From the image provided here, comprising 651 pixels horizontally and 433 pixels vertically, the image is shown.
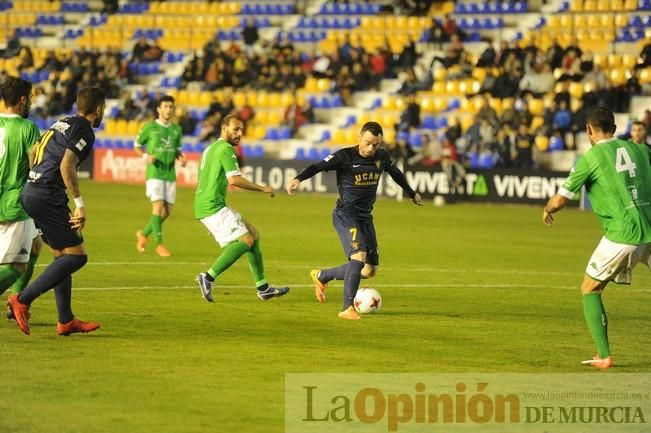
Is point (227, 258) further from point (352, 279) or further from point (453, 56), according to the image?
point (453, 56)

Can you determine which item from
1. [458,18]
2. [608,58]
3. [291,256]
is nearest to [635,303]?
[291,256]

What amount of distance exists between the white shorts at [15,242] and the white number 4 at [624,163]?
5.64m

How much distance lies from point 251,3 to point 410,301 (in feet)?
111

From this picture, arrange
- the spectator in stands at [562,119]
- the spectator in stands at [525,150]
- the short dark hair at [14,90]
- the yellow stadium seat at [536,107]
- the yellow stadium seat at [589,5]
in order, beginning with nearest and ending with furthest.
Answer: the short dark hair at [14,90], the spectator in stands at [525,150], the spectator in stands at [562,119], the yellow stadium seat at [536,107], the yellow stadium seat at [589,5]

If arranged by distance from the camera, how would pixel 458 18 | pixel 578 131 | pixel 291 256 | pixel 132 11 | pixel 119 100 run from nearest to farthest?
pixel 291 256 < pixel 578 131 < pixel 458 18 < pixel 119 100 < pixel 132 11

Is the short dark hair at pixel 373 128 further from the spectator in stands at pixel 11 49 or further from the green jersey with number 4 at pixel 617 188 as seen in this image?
the spectator in stands at pixel 11 49

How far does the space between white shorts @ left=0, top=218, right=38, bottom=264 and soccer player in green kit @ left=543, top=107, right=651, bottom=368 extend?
16.4ft

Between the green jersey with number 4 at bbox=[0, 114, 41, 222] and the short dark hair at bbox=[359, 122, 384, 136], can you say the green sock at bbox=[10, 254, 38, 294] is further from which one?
the short dark hair at bbox=[359, 122, 384, 136]

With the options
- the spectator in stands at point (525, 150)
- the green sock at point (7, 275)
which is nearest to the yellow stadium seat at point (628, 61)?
the spectator in stands at point (525, 150)

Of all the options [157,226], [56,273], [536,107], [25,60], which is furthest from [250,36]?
[56,273]

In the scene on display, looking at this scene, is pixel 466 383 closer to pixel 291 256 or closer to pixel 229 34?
pixel 291 256

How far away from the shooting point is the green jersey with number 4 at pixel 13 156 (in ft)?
39.0

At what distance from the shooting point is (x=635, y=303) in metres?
15.9

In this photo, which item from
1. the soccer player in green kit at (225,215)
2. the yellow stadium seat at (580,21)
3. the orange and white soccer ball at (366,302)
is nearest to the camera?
the orange and white soccer ball at (366,302)
